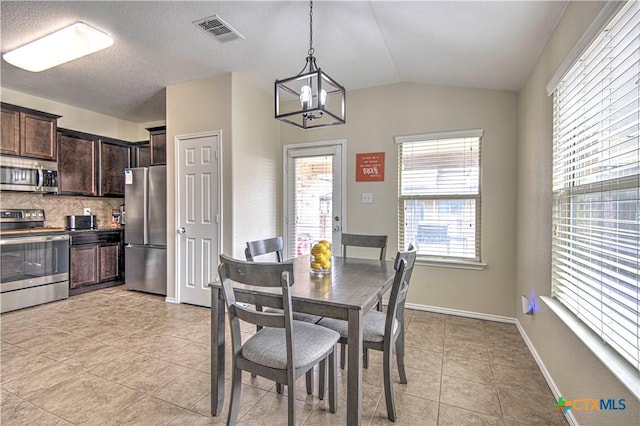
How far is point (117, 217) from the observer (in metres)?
5.44

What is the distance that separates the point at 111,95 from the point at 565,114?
514 cm

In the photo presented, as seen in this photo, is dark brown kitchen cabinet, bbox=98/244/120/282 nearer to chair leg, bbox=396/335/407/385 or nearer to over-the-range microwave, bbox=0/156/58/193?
over-the-range microwave, bbox=0/156/58/193

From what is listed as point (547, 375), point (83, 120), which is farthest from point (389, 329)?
point (83, 120)

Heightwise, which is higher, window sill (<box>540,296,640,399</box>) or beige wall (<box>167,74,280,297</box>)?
beige wall (<box>167,74,280,297</box>)

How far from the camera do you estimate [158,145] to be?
4.55m

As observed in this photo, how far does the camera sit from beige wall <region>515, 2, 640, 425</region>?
5.03ft

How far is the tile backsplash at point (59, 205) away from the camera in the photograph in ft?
14.0

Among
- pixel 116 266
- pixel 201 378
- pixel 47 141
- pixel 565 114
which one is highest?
pixel 47 141

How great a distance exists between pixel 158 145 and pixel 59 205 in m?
1.85

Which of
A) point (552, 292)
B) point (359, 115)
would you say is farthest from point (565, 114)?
point (359, 115)

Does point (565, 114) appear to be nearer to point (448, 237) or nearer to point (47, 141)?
point (448, 237)

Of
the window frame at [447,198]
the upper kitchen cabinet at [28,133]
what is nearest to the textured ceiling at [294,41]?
the upper kitchen cabinet at [28,133]

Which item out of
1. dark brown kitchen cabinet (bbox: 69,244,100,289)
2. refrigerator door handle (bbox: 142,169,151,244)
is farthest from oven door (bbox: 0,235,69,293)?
refrigerator door handle (bbox: 142,169,151,244)

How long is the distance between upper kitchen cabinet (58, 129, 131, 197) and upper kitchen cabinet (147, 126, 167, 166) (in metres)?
1.07
